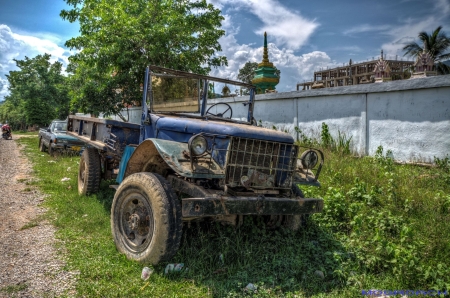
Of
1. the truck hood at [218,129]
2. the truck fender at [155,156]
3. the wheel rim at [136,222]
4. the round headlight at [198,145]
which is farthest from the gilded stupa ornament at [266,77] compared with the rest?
the round headlight at [198,145]

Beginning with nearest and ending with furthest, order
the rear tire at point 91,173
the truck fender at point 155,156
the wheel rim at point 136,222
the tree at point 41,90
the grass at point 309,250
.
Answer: the grass at point 309,250 → the truck fender at point 155,156 → the wheel rim at point 136,222 → the rear tire at point 91,173 → the tree at point 41,90

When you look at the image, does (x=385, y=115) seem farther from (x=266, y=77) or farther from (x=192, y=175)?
(x=266, y=77)

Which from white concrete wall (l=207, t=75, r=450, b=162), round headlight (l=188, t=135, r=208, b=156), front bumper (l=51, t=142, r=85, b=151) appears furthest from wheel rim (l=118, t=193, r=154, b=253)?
front bumper (l=51, t=142, r=85, b=151)

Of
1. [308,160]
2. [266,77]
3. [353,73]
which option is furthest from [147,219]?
[353,73]

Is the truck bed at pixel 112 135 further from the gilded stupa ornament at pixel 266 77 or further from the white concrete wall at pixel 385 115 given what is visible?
the gilded stupa ornament at pixel 266 77

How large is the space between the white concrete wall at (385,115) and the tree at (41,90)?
2991cm

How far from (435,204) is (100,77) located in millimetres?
10305

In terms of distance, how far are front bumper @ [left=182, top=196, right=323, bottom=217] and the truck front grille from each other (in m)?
0.27

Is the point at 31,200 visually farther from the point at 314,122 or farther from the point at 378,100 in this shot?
the point at 378,100

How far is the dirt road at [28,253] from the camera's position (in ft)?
10.7

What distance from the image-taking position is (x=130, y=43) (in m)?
10.9

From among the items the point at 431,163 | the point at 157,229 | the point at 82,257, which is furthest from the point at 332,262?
the point at 431,163

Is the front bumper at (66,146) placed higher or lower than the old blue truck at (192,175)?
higher

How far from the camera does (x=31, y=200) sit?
6.61m
